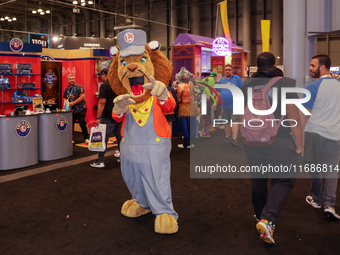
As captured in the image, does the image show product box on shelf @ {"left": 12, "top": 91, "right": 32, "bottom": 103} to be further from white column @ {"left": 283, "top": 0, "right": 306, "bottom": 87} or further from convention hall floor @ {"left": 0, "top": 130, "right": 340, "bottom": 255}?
white column @ {"left": 283, "top": 0, "right": 306, "bottom": 87}

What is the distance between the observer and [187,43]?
43.8ft

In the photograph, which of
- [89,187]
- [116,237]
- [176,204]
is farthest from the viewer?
[89,187]

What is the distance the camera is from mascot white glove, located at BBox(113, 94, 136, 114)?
119 inches

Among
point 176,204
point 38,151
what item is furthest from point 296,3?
point 38,151

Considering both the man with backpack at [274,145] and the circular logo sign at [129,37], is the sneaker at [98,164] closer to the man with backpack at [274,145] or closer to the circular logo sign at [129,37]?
the circular logo sign at [129,37]

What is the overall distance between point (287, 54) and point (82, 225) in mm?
3738

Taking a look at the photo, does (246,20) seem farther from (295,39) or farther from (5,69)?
(295,39)

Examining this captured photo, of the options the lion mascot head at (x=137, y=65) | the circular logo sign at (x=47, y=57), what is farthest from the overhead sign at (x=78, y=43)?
the lion mascot head at (x=137, y=65)

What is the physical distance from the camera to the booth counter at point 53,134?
5.77 metres

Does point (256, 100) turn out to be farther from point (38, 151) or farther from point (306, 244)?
point (38, 151)

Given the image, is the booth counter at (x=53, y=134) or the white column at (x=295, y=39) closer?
the white column at (x=295, y=39)

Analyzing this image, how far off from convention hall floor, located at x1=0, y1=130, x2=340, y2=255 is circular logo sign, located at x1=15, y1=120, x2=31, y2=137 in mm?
629

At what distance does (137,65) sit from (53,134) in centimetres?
330

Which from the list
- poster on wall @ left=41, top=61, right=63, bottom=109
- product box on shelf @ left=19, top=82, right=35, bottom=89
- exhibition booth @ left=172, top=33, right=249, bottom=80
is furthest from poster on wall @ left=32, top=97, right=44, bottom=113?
exhibition booth @ left=172, top=33, right=249, bottom=80
